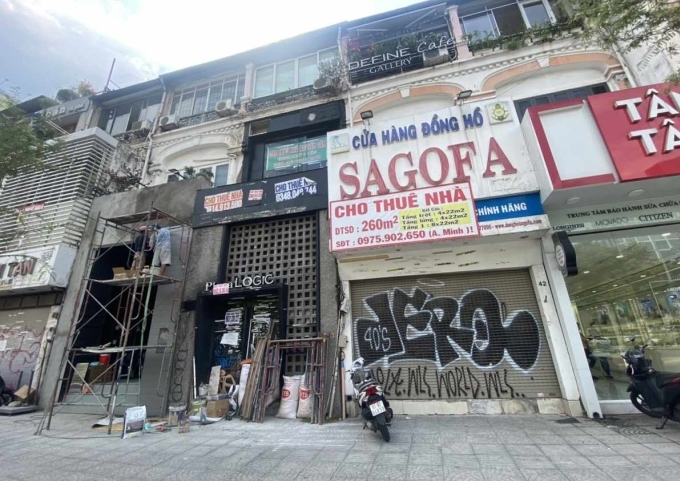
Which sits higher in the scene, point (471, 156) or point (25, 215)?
point (25, 215)

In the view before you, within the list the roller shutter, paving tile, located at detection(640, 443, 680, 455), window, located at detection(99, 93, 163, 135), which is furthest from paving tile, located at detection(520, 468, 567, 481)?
window, located at detection(99, 93, 163, 135)

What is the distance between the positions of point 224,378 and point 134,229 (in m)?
5.45

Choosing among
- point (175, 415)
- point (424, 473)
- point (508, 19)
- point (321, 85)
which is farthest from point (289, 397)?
point (508, 19)

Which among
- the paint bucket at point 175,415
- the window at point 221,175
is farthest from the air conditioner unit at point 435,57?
the paint bucket at point 175,415

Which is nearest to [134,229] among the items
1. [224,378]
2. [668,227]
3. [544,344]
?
[224,378]

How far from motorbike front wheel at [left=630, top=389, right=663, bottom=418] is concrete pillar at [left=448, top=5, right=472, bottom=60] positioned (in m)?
9.44

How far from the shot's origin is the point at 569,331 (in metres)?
6.00

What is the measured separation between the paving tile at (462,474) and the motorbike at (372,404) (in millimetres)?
1214

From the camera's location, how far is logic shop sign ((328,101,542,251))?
251 inches

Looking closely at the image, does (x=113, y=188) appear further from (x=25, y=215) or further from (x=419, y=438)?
(x=419, y=438)

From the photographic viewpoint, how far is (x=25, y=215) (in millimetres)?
10125

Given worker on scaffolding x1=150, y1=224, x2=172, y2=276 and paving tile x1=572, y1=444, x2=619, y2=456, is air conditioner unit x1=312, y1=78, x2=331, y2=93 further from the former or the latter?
paving tile x1=572, y1=444, x2=619, y2=456

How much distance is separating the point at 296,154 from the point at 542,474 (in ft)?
30.9

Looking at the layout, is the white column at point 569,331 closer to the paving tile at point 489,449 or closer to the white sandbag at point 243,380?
the paving tile at point 489,449
